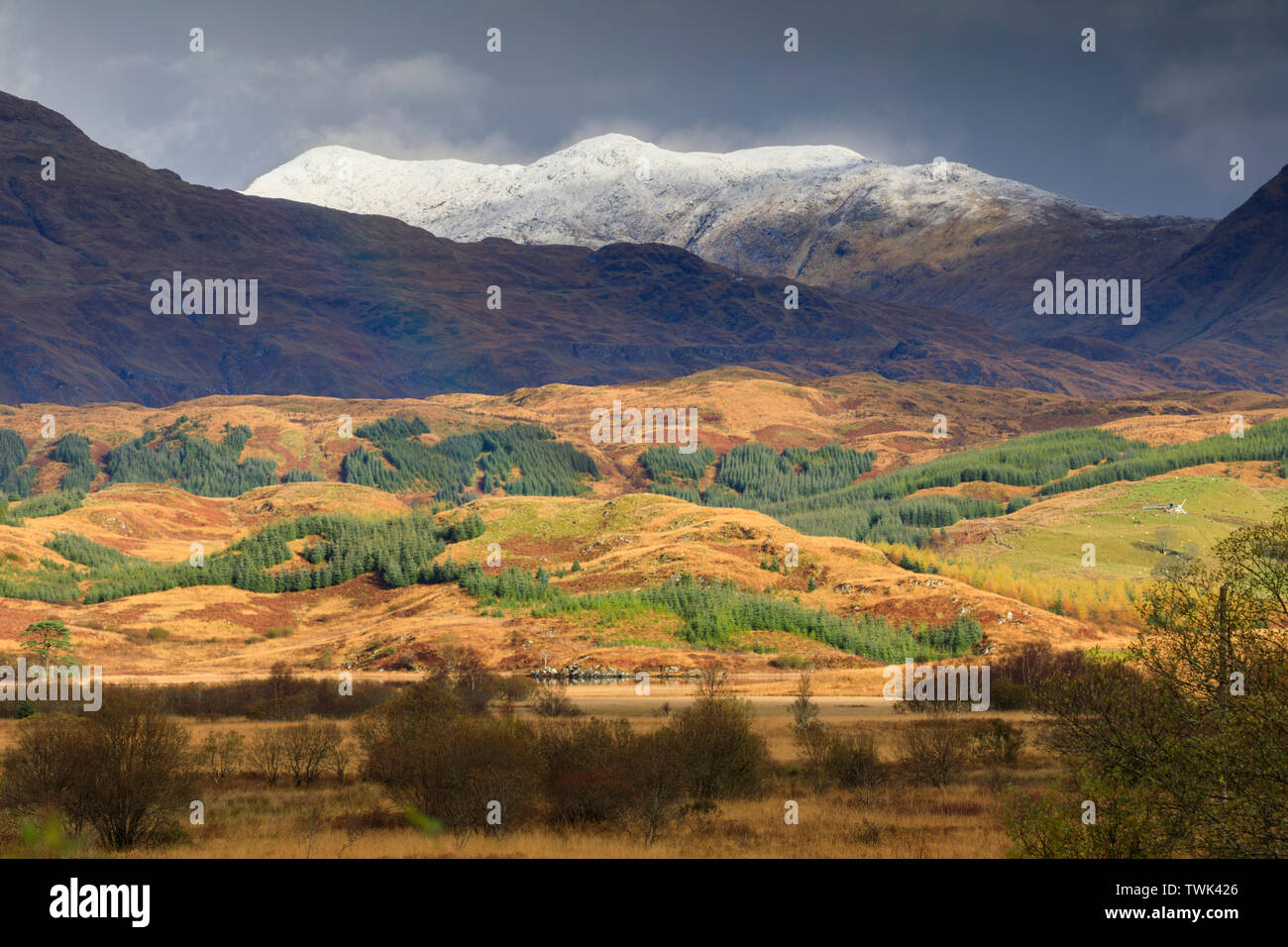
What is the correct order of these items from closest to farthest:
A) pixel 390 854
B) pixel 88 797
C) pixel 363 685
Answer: pixel 390 854 < pixel 88 797 < pixel 363 685

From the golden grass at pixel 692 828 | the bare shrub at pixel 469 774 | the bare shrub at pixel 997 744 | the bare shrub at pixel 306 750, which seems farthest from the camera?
the bare shrub at pixel 997 744

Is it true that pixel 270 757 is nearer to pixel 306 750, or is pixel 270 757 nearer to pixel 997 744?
pixel 306 750

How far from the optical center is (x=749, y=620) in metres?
133

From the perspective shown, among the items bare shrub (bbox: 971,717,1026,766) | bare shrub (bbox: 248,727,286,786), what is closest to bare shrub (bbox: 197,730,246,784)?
bare shrub (bbox: 248,727,286,786)

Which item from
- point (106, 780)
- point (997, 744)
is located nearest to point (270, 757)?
point (106, 780)

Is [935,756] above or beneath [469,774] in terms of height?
beneath

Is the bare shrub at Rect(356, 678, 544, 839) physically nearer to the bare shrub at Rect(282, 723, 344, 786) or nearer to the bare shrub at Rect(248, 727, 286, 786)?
the bare shrub at Rect(282, 723, 344, 786)

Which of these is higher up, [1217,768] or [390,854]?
[1217,768]

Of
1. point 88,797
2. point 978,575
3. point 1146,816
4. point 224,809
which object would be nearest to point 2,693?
point 224,809

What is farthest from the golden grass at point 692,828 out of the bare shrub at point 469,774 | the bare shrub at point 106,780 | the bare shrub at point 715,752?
the bare shrub at point 106,780

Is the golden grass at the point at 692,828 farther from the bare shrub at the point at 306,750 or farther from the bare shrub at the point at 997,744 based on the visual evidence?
the bare shrub at the point at 997,744
